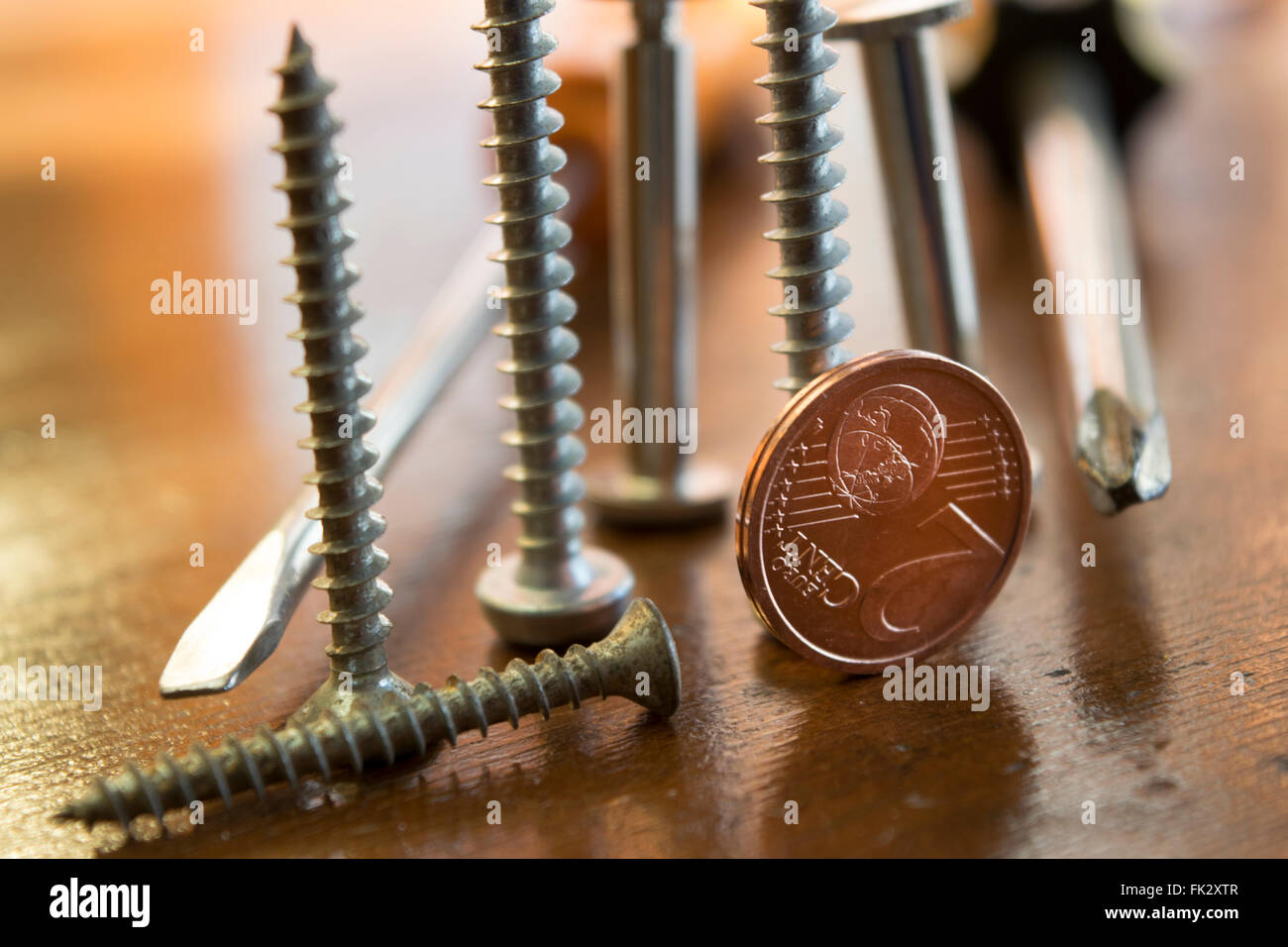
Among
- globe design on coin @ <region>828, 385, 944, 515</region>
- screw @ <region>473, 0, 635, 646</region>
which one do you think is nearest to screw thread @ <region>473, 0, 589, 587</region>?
screw @ <region>473, 0, 635, 646</region>

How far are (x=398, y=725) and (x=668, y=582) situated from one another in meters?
0.17

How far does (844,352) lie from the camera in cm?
43

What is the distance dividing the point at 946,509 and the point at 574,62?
61cm

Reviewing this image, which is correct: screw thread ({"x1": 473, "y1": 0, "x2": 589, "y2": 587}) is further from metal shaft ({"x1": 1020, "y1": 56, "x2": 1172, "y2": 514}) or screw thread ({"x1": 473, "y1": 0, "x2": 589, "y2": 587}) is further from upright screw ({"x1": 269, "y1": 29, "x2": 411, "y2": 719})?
metal shaft ({"x1": 1020, "y1": 56, "x2": 1172, "y2": 514})

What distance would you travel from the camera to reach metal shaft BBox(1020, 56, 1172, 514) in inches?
17.8

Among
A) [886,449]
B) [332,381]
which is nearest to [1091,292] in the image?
[886,449]

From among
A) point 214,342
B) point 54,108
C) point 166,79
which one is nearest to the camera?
point 214,342

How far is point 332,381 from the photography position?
383 millimetres

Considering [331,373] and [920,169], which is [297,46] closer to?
[331,373]

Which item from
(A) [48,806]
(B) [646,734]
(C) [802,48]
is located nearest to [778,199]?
(C) [802,48]

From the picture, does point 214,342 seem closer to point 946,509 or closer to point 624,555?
point 624,555

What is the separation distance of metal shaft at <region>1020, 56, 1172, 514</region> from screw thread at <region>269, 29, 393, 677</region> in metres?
0.26

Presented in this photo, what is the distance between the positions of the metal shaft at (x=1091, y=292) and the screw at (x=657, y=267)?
17 cm
